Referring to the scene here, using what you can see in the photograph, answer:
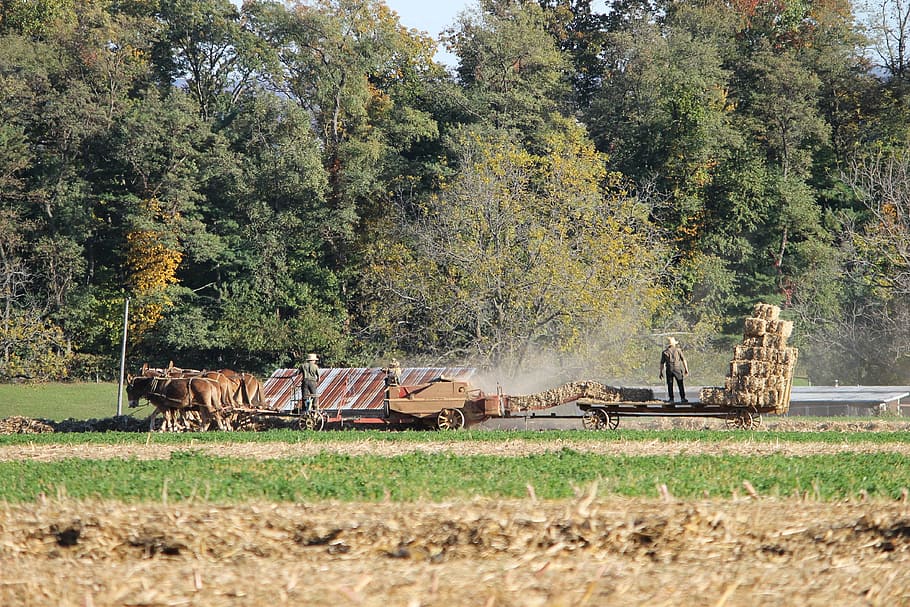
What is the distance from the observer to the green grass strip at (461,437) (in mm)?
21203

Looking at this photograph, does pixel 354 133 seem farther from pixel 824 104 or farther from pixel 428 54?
pixel 824 104

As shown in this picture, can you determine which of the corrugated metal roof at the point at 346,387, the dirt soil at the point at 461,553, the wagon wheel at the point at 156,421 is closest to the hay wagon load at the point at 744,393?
the corrugated metal roof at the point at 346,387

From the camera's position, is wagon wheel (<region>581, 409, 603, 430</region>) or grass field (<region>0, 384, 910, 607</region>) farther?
wagon wheel (<region>581, 409, 603, 430</region>)

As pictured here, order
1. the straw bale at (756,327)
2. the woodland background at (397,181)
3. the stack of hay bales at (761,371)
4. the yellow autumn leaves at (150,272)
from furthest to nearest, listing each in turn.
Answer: the yellow autumn leaves at (150,272) < the woodland background at (397,181) < the straw bale at (756,327) < the stack of hay bales at (761,371)

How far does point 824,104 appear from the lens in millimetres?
58969

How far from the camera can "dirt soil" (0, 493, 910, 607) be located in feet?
23.5

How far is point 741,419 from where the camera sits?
79.9 ft

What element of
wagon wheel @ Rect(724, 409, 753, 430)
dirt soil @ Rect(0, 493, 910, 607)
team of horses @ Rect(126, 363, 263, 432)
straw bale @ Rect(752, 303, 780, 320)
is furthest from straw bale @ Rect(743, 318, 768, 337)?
dirt soil @ Rect(0, 493, 910, 607)

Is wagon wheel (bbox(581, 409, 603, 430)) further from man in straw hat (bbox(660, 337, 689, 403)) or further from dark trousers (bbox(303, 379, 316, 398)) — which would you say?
dark trousers (bbox(303, 379, 316, 398))

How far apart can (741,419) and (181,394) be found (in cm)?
1274

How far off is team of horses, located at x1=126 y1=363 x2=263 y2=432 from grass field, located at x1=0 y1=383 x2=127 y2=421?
40.8 feet

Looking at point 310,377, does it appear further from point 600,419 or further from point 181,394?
point 600,419

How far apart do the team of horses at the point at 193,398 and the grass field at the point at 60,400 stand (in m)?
12.4

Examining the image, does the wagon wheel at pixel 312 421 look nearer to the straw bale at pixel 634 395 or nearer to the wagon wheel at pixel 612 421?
the wagon wheel at pixel 612 421
